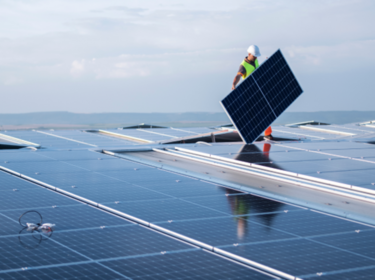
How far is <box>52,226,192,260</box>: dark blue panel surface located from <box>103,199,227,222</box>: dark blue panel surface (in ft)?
2.53

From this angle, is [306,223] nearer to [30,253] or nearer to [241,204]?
[241,204]

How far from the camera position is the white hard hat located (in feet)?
59.7

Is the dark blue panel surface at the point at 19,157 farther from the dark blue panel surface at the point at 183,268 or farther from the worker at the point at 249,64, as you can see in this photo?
the dark blue panel surface at the point at 183,268

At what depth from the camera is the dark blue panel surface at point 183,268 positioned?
5.99m

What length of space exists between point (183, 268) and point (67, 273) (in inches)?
52.3

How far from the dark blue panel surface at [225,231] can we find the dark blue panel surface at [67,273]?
1716mm

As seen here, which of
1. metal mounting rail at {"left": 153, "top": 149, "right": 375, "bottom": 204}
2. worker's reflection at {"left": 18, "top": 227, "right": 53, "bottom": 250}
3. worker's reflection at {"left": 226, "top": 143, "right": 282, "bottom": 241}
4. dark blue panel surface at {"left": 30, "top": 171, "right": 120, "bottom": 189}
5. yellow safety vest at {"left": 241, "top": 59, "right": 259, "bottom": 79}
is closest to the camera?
worker's reflection at {"left": 18, "top": 227, "right": 53, "bottom": 250}

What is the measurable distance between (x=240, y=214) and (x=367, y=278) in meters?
3.03

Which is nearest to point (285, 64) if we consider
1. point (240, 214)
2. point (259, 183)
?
point (259, 183)

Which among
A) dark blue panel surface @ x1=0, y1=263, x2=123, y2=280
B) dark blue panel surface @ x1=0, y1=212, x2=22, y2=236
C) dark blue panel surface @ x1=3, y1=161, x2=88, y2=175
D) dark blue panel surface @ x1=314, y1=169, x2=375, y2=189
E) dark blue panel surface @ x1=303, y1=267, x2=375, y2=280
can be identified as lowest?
dark blue panel surface @ x1=0, y1=263, x2=123, y2=280

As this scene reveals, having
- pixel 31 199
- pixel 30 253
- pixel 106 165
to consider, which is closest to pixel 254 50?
pixel 106 165

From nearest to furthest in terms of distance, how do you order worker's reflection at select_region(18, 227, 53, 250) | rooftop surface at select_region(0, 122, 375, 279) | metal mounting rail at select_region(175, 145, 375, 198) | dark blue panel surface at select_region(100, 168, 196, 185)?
rooftop surface at select_region(0, 122, 375, 279) < worker's reflection at select_region(18, 227, 53, 250) < metal mounting rail at select_region(175, 145, 375, 198) < dark blue panel surface at select_region(100, 168, 196, 185)

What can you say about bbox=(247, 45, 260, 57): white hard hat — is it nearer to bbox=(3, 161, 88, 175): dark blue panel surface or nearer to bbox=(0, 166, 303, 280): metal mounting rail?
bbox=(3, 161, 88, 175): dark blue panel surface

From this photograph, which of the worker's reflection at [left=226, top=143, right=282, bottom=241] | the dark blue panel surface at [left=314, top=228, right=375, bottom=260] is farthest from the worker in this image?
the dark blue panel surface at [left=314, top=228, right=375, bottom=260]
